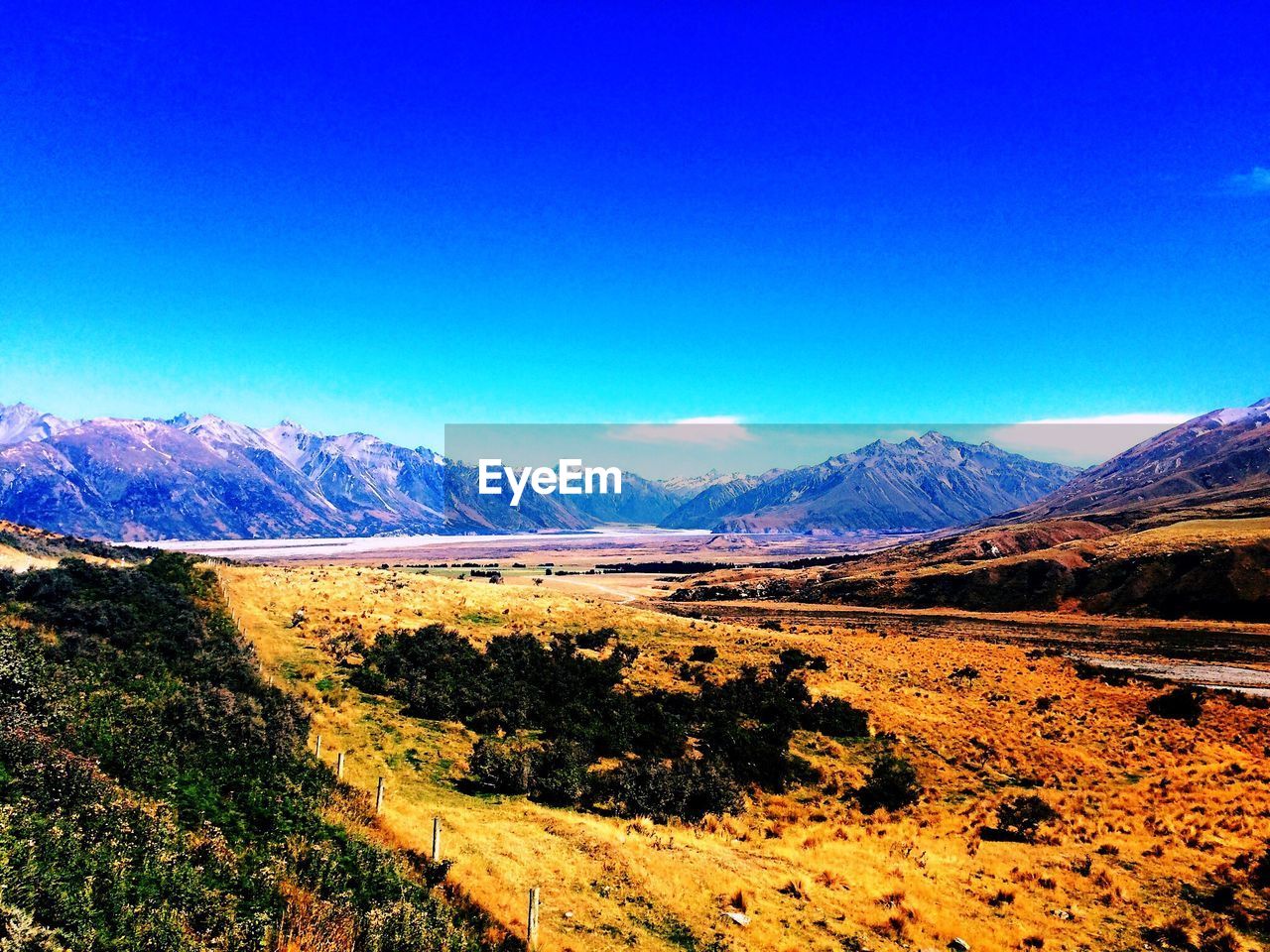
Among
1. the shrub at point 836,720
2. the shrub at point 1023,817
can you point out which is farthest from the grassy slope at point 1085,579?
the shrub at point 1023,817

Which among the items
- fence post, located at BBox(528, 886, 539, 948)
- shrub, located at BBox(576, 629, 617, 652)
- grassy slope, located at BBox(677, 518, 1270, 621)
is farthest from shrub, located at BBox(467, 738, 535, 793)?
grassy slope, located at BBox(677, 518, 1270, 621)

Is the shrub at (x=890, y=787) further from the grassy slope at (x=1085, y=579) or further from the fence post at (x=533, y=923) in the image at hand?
the grassy slope at (x=1085, y=579)

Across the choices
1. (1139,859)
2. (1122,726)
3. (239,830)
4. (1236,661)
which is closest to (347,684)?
(239,830)

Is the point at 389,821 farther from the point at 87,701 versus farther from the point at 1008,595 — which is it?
the point at 1008,595

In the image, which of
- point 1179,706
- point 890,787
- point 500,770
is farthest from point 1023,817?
point 1179,706

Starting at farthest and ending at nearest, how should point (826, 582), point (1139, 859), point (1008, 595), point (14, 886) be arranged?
point (826, 582), point (1008, 595), point (1139, 859), point (14, 886)

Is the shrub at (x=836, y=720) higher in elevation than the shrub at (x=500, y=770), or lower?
lower
